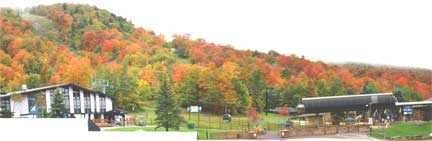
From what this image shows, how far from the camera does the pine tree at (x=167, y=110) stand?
7.33 m

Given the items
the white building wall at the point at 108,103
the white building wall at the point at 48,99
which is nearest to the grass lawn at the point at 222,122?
the white building wall at the point at 108,103

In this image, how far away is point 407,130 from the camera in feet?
22.8

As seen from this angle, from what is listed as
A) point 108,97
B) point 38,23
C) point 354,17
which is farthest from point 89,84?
point 354,17

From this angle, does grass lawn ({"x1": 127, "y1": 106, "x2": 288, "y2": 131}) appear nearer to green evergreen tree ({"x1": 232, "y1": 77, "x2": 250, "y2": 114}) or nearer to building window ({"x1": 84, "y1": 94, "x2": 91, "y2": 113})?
green evergreen tree ({"x1": 232, "y1": 77, "x2": 250, "y2": 114})

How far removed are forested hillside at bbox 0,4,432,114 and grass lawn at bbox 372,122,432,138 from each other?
240mm

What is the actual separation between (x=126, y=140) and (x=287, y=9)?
75.0 inches

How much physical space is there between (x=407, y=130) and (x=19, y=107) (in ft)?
11.8

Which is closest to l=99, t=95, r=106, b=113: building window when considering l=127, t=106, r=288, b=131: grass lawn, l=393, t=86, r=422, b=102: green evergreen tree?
l=127, t=106, r=288, b=131: grass lawn

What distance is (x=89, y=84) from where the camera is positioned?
7520 mm

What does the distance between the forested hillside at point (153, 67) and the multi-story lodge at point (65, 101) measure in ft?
0.22

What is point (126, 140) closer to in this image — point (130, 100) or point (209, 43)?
point (130, 100)

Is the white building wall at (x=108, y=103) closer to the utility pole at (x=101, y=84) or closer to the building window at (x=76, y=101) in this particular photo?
the utility pole at (x=101, y=84)

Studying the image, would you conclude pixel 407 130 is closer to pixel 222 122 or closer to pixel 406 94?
pixel 406 94

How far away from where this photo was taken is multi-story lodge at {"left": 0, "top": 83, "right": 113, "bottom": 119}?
295 inches
